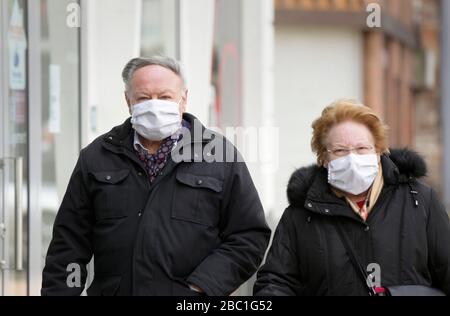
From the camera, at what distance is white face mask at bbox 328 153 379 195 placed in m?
4.15

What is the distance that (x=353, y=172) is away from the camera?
414 centimetres

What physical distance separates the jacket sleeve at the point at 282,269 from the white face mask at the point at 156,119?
23.8 inches

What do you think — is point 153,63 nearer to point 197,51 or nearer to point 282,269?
point 282,269

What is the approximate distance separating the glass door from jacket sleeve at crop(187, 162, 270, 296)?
5.35ft

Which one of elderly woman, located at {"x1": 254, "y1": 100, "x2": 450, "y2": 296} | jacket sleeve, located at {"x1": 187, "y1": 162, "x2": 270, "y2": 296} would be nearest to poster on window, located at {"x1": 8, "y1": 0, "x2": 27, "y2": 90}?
jacket sleeve, located at {"x1": 187, "y1": 162, "x2": 270, "y2": 296}

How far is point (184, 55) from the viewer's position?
7.70 meters

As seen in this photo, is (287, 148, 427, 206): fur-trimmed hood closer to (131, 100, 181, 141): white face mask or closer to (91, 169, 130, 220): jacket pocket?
(131, 100, 181, 141): white face mask

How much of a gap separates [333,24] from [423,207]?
981 cm

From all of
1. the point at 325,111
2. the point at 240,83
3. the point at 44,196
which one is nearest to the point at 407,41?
the point at 240,83

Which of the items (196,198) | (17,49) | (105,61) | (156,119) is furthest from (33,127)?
(196,198)

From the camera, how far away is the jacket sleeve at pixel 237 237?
416cm

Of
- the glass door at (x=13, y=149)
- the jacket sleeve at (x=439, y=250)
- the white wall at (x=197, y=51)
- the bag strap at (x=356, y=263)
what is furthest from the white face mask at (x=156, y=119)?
the white wall at (x=197, y=51)

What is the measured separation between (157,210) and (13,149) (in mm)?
2054
